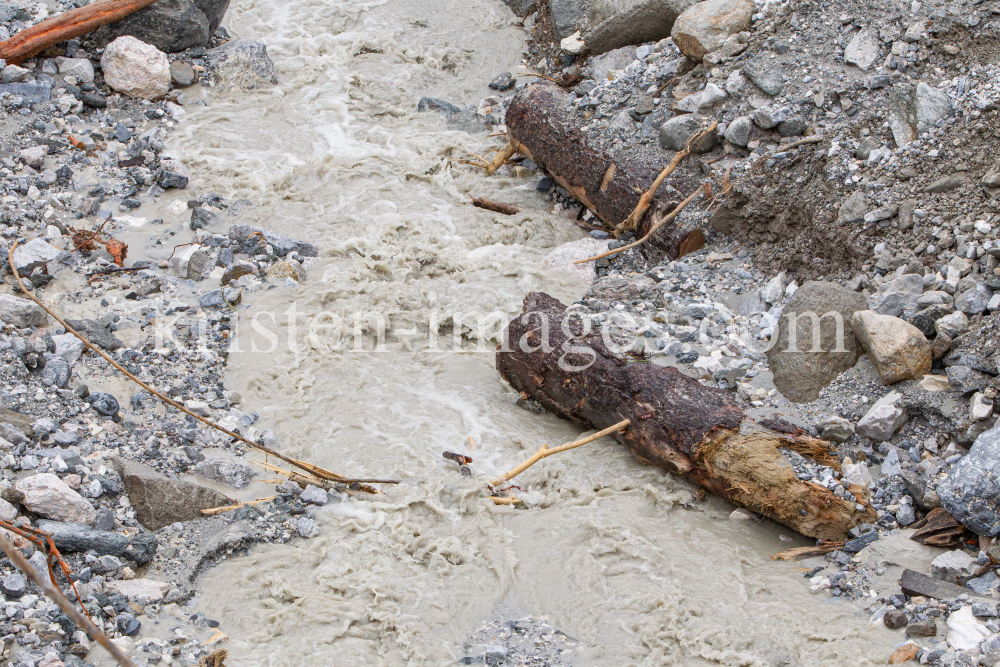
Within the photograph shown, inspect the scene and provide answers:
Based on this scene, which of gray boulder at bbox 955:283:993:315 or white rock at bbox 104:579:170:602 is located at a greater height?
gray boulder at bbox 955:283:993:315

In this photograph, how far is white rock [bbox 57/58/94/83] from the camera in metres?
7.46

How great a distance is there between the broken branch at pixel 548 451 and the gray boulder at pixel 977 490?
4.98 feet

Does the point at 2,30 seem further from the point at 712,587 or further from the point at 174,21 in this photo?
the point at 712,587

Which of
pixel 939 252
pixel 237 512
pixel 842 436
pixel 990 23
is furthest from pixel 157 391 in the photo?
pixel 990 23

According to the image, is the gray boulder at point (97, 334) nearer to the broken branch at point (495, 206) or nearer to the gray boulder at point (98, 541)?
the gray boulder at point (98, 541)

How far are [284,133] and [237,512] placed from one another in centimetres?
475

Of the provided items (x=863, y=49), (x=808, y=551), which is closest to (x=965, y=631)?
(x=808, y=551)

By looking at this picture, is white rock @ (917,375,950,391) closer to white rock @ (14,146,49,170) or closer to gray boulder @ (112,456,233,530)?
gray boulder @ (112,456,233,530)

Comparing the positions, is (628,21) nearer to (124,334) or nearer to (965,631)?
(124,334)

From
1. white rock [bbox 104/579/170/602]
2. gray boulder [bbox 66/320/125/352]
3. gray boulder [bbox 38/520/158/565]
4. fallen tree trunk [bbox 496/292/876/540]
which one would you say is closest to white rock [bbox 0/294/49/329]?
gray boulder [bbox 66/320/125/352]

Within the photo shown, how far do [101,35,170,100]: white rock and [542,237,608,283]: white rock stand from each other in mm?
4326

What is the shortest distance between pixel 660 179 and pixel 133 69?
16.7 feet

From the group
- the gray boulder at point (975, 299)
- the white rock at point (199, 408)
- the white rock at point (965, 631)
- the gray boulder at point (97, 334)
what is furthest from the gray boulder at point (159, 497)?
the gray boulder at point (975, 299)

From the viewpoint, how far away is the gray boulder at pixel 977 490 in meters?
3.28
